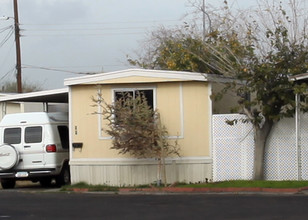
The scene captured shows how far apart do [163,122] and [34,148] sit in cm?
418

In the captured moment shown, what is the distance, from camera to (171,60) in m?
25.3

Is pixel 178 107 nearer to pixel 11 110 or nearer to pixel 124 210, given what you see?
pixel 124 210

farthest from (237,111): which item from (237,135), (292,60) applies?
(292,60)

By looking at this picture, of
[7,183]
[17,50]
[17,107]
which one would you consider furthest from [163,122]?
[17,50]

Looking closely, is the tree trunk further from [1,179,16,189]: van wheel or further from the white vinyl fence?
[1,179,16,189]: van wheel

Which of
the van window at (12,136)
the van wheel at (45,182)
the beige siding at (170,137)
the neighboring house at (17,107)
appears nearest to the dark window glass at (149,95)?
the beige siding at (170,137)

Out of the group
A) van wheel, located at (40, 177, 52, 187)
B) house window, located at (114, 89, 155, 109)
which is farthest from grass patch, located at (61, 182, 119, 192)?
house window, located at (114, 89, 155, 109)

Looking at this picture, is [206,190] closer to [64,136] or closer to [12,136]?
[64,136]

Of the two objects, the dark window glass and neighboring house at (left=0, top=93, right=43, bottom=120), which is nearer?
the dark window glass

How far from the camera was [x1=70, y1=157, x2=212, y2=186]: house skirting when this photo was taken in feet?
62.6

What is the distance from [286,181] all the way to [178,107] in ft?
12.5

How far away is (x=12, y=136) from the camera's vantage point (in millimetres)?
20672

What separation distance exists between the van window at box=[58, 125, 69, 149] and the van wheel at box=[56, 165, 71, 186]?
27.3 inches

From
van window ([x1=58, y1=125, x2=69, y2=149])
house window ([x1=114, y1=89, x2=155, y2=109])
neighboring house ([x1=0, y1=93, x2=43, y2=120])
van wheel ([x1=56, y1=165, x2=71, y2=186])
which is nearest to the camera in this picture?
house window ([x1=114, y1=89, x2=155, y2=109])
